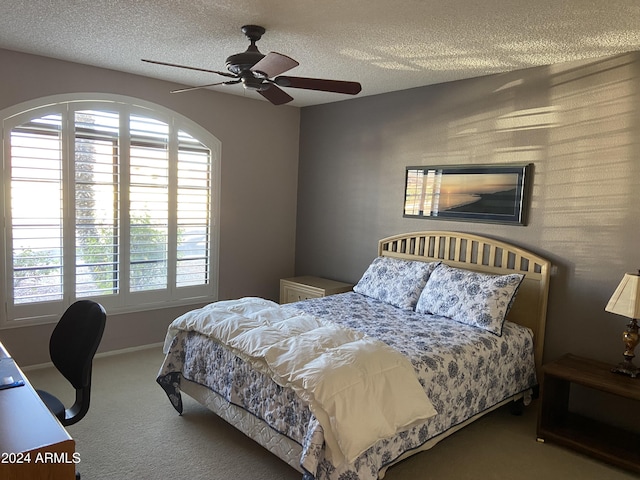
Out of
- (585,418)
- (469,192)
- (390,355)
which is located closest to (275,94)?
(390,355)

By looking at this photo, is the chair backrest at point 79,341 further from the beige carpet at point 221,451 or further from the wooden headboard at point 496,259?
the wooden headboard at point 496,259

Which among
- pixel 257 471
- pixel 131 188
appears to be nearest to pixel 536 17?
pixel 257 471

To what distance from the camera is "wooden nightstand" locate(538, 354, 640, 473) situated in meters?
2.78

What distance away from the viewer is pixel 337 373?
2312 mm

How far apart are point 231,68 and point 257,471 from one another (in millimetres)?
2374

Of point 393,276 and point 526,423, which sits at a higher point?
point 393,276

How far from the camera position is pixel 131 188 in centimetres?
434

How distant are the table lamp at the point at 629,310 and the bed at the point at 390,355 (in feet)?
1.95

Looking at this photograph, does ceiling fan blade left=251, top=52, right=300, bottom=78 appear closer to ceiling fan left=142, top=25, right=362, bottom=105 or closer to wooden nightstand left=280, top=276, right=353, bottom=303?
ceiling fan left=142, top=25, right=362, bottom=105

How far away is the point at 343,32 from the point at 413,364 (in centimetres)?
211

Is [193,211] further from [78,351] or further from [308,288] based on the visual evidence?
[78,351]

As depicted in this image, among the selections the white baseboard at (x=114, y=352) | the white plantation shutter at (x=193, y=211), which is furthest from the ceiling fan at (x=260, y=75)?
the white baseboard at (x=114, y=352)

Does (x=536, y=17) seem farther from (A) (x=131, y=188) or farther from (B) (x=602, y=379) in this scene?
(A) (x=131, y=188)

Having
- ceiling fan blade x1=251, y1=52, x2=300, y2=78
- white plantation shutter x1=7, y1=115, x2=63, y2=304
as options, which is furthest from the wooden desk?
white plantation shutter x1=7, y1=115, x2=63, y2=304
